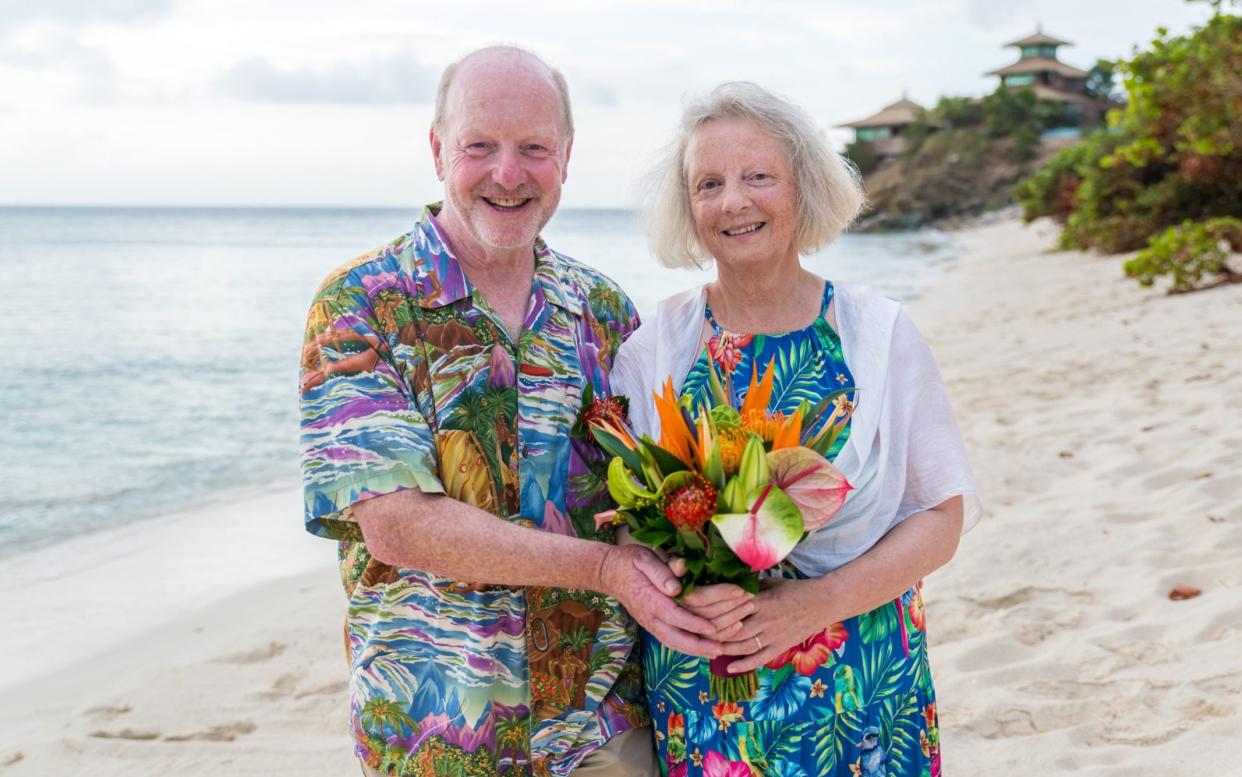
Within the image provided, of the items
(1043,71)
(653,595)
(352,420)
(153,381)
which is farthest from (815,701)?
(1043,71)

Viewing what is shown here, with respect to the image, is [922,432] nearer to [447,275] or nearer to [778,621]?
[778,621]

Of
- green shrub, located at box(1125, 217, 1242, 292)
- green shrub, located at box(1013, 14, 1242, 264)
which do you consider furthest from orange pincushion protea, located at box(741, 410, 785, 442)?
green shrub, located at box(1125, 217, 1242, 292)

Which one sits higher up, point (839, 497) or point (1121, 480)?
point (839, 497)

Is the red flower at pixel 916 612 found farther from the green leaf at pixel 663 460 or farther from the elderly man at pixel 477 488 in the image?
the green leaf at pixel 663 460

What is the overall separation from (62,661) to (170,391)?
922 cm

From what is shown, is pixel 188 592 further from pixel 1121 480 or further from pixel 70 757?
pixel 1121 480

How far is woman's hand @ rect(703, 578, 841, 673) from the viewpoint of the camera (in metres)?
2.24

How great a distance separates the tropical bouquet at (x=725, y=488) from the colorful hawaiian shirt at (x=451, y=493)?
10.8 inches

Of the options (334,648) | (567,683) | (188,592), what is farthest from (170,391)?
(567,683)

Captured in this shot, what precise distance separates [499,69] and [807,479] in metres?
1.21

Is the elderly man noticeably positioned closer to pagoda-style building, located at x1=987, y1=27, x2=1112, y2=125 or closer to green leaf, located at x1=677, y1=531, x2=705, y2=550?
green leaf, located at x1=677, y1=531, x2=705, y2=550

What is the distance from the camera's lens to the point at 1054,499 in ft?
19.4

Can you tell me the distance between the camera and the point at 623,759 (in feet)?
8.39

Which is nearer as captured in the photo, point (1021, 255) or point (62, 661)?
point (62, 661)
